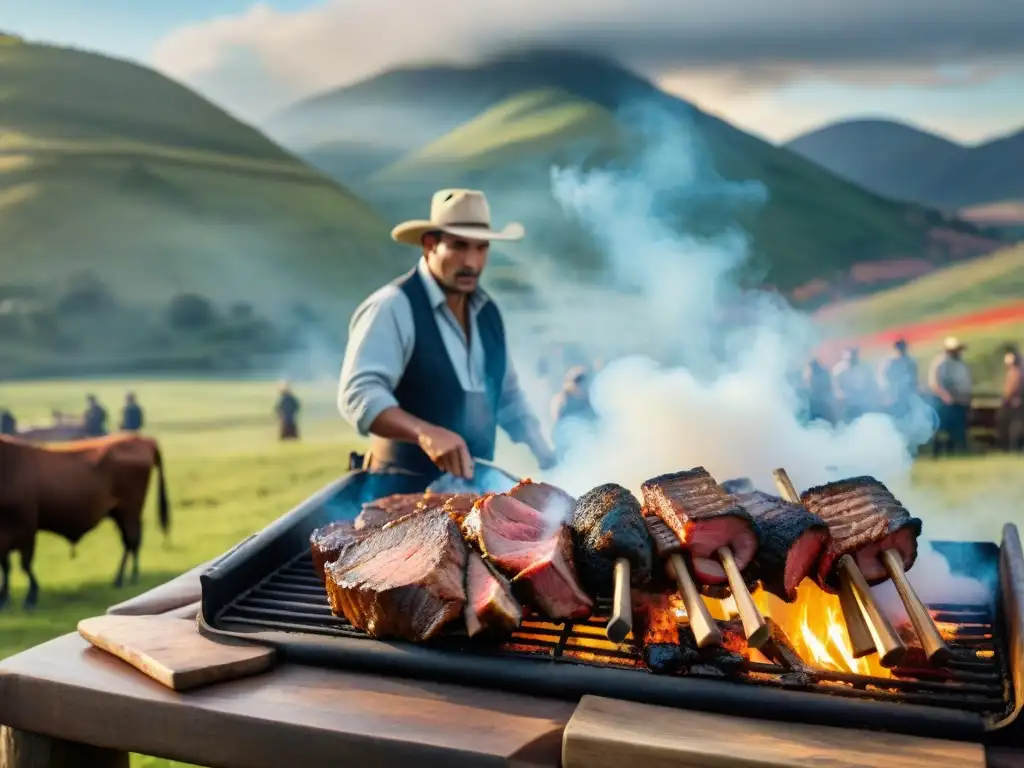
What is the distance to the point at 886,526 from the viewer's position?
2.21 m

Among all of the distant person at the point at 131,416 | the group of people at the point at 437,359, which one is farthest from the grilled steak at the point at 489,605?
the distant person at the point at 131,416

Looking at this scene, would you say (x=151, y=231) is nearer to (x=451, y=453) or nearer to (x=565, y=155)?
(x=565, y=155)

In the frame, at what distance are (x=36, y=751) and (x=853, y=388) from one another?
11100 mm

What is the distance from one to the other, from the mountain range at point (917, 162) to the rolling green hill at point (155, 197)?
9987 millimetres

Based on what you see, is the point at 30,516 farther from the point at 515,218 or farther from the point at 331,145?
the point at 331,145

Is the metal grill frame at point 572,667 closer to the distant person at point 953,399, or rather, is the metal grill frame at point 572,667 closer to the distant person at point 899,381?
the distant person at point 899,381

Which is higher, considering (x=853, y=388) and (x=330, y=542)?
(x=853, y=388)

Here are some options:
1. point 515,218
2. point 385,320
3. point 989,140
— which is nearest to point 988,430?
point 989,140

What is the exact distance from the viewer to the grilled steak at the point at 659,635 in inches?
75.7

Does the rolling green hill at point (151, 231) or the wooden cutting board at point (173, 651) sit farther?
the rolling green hill at point (151, 231)

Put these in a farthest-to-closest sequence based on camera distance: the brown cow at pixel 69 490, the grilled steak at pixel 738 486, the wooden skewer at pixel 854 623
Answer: the brown cow at pixel 69 490, the grilled steak at pixel 738 486, the wooden skewer at pixel 854 623

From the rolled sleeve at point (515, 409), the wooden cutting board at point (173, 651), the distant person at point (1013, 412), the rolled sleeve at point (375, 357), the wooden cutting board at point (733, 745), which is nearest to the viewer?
the wooden cutting board at point (733, 745)

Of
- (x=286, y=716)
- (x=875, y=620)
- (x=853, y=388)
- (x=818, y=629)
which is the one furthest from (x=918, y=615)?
(x=853, y=388)

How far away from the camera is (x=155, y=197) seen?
18.3 m
